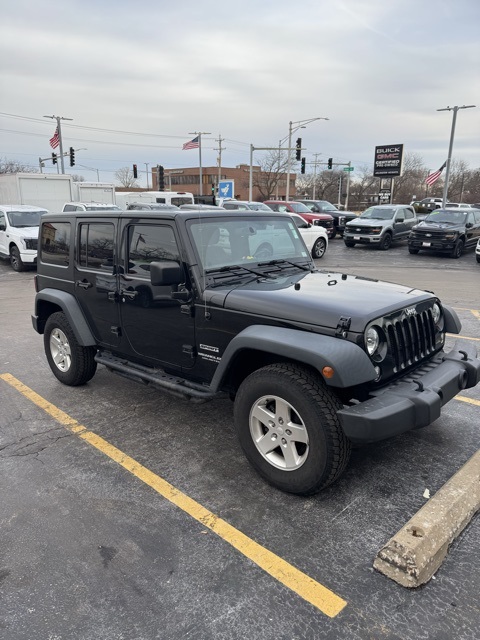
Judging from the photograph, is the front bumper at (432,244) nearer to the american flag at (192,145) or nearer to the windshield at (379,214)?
the windshield at (379,214)

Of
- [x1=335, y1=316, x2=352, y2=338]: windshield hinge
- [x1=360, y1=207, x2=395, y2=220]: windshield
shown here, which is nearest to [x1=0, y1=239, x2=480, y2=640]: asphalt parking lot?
[x1=335, y1=316, x2=352, y2=338]: windshield hinge

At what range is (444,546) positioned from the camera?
261 centimetres

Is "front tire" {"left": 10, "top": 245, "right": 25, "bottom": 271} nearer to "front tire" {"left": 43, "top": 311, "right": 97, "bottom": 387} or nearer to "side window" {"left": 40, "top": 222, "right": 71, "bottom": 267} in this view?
"side window" {"left": 40, "top": 222, "right": 71, "bottom": 267}

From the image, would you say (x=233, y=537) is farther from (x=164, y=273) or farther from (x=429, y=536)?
(x=164, y=273)

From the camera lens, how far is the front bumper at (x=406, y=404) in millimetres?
2758

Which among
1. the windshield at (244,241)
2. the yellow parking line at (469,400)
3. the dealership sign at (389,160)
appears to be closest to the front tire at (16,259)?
the windshield at (244,241)

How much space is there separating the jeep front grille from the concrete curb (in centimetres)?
87

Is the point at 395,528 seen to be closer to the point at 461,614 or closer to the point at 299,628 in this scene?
the point at 461,614

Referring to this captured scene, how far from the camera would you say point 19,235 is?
560 inches

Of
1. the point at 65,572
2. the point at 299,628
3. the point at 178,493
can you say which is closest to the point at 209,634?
the point at 299,628

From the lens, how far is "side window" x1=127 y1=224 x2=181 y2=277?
12.7 ft

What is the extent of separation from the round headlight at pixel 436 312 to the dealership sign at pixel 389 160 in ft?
145

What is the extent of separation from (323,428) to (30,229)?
45.9 feet

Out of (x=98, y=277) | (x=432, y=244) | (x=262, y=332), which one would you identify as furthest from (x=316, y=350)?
(x=432, y=244)
